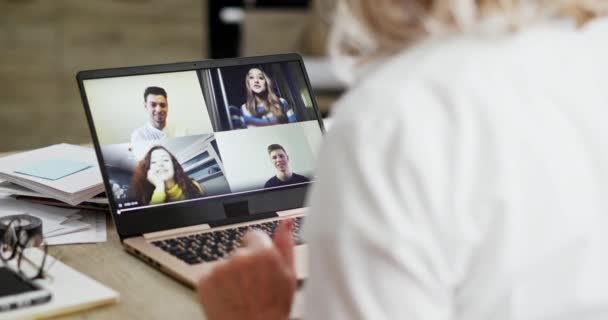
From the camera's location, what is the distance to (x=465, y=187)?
0.61 meters

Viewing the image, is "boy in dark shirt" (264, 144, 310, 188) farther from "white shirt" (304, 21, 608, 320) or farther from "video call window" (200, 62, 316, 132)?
"white shirt" (304, 21, 608, 320)

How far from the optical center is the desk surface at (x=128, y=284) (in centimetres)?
96

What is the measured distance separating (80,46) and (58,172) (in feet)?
8.51

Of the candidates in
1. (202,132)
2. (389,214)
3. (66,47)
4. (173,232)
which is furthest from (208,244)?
(66,47)

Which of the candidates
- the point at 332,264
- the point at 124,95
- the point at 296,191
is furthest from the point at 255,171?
the point at 332,264

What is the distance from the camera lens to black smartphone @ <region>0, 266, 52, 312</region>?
3.02 ft

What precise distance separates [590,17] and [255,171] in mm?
660

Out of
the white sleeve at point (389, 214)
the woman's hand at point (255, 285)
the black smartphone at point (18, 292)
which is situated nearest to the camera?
the white sleeve at point (389, 214)

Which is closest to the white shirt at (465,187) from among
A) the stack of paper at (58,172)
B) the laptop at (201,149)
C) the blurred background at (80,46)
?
the laptop at (201,149)

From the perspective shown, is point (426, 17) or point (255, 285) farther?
point (255, 285)

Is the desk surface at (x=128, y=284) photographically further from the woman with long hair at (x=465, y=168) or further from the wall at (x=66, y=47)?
the wall at (x=66, y=47)

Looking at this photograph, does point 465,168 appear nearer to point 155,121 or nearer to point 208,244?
point 208,244

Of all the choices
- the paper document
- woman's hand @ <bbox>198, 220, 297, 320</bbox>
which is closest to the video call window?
the paper document

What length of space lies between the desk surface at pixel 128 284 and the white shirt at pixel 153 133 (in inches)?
5.7
